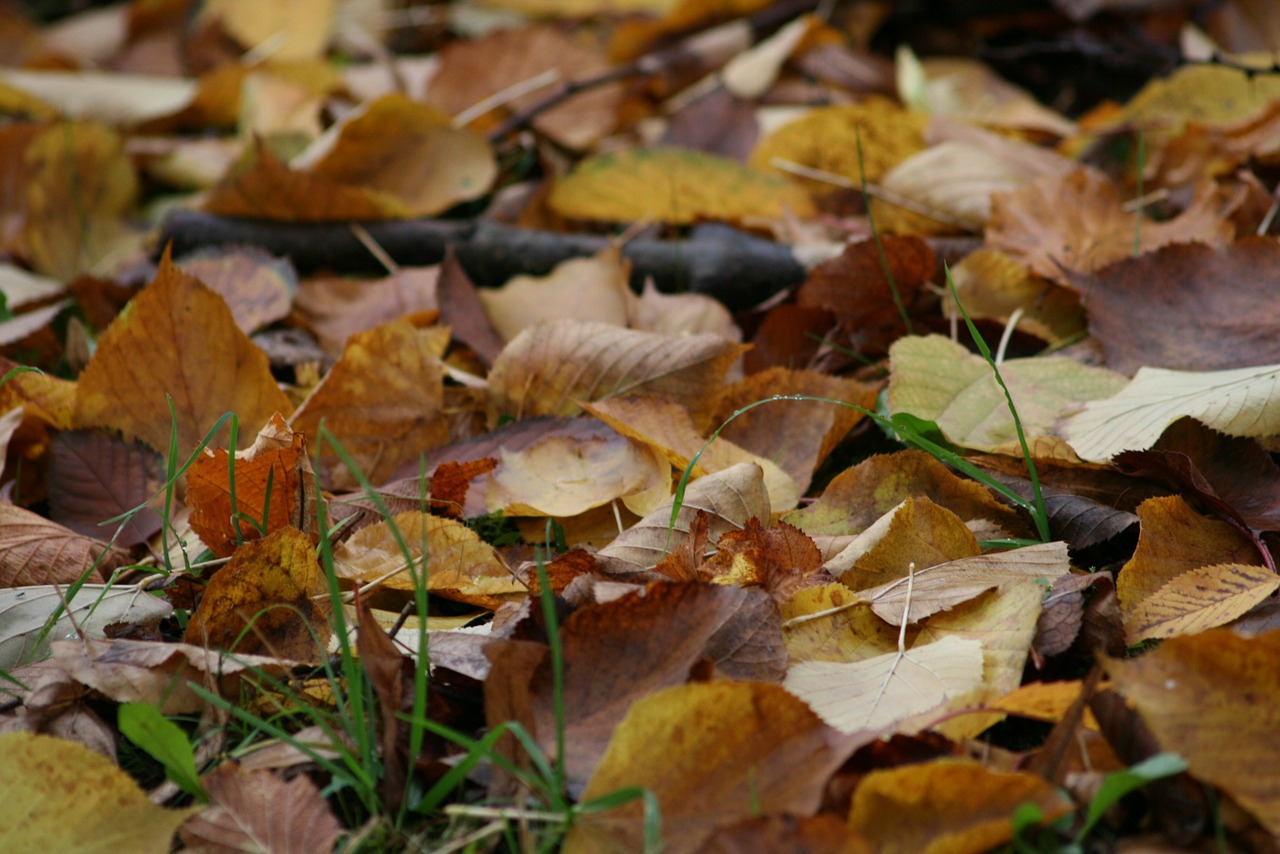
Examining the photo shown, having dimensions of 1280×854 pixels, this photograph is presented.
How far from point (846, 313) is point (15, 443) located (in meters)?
1.16

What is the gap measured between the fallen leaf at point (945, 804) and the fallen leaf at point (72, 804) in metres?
0.53

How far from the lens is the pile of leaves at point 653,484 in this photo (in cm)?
82

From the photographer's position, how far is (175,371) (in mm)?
1318

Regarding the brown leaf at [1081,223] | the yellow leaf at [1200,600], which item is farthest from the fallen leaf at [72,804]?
the brown leaf at [1081,223]

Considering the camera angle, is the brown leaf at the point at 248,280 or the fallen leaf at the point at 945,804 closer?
the fallen leaf at the point at 945,804

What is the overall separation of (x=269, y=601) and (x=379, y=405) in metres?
0.41

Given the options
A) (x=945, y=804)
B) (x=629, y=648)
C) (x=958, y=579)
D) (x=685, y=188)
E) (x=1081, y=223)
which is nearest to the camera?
(x=945, y=804)

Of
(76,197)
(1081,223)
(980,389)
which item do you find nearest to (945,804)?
(980,389)

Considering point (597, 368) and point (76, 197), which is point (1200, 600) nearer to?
point (597, 368)

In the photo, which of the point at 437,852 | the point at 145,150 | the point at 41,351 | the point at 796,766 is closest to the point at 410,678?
the point at 437,852

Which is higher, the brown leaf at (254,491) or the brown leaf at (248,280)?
the brown leaf at (254,491)

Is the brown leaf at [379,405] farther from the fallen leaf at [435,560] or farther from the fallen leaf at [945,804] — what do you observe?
the fallen leaf at [945,804]

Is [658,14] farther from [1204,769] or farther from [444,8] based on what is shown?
[1204,769]

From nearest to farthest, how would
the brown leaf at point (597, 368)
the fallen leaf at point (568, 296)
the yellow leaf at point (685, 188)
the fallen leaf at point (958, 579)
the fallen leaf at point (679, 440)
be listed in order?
the fallen leaf at point (958, 579)
the fallen leaf at point (679, 440)
the brown leaf at point (597, 368)
the fallen leaf at point (568, 296)
the yellow leaf at point (685, 188)
